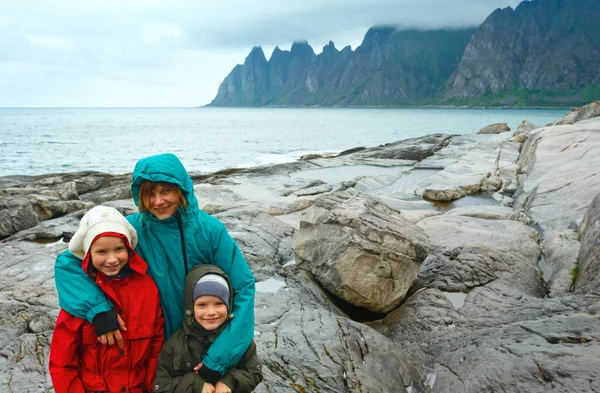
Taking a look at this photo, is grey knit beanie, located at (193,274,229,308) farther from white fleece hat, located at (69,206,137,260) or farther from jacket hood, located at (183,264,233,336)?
white fleece hat, located at (69,206,137,260)

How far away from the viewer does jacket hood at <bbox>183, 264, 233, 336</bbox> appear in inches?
127

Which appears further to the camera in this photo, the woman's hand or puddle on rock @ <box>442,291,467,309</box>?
puddle on rock @ <box>442,291,467,309</box>

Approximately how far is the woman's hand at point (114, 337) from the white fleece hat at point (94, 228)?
0.56 m

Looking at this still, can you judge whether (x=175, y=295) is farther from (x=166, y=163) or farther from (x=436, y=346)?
(x=436, y=346)

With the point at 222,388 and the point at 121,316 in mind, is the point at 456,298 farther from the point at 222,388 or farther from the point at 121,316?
the point at 121,316

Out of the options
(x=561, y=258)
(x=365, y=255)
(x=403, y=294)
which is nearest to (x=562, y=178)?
(x=561, y=258)

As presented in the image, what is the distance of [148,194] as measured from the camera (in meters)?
3.33

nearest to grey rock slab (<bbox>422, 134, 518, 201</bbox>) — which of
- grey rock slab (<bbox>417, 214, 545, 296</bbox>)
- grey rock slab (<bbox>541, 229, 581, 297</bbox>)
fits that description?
grey rock slab (<bbox>417, 214, 545, 296</bbox>)

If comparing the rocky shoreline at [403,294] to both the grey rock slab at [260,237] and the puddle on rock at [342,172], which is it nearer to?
the grey rock slab at [260,237]

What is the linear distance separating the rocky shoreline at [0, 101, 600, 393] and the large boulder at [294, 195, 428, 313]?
0.02 metres

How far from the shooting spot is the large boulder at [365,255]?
7309 millimetres

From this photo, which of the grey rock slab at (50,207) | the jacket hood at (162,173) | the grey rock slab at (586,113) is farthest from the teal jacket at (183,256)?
the grey rock slab at (586,113)

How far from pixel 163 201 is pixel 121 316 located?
2.91 feet

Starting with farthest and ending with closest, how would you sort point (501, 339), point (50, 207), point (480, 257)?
1. point (50, 207)
2. point (480, 257)
3. point (501, 339)
